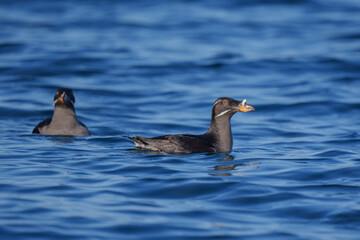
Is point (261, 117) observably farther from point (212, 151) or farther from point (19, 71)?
point (19, 71)

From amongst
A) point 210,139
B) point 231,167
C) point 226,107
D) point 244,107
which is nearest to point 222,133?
point 210,139

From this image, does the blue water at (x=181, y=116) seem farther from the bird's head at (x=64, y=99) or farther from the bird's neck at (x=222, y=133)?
the bird's head at (x=64, y=99)

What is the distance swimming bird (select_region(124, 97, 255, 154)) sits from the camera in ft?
34.5

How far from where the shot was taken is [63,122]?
1255cm

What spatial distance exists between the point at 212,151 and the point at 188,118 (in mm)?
4647

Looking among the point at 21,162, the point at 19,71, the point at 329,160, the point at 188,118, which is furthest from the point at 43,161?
the point at 19,71

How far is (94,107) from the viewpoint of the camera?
16.4 meters

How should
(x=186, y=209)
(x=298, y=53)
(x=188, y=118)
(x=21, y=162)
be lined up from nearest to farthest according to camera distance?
(x=186, y=209) → (x=21, y=162) → (x=188, y=118) → (x=298, y=53)

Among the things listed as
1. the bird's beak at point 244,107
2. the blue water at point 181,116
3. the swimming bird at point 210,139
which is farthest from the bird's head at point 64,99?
the bird's beak at point 244,107

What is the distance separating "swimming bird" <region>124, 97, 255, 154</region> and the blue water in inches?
7.6

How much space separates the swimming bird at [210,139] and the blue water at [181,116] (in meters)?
0.19

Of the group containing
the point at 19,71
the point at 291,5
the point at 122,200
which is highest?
the point at 291,5

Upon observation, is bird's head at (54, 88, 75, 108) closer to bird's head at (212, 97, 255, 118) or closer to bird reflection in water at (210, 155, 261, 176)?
bird's head at (212, 97, 255, 118)

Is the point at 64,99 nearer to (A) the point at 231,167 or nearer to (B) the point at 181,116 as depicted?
(B) the point at 181,116
